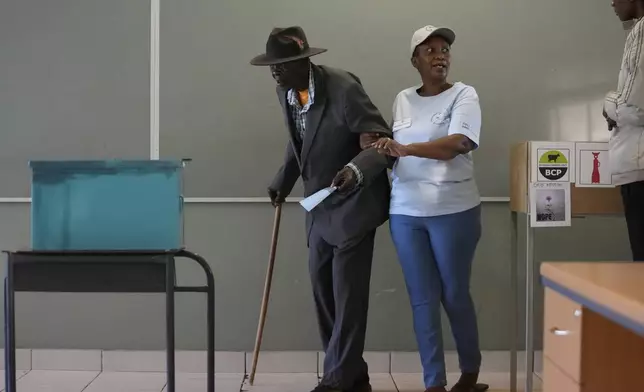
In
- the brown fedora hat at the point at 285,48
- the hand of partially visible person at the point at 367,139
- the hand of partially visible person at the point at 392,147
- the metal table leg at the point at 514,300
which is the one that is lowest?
the metal table leg at the point at 514,300

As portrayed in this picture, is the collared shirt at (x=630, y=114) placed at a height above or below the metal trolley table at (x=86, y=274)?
above

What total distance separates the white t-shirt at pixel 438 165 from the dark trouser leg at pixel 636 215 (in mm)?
570

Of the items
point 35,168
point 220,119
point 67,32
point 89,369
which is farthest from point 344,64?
point 89,369

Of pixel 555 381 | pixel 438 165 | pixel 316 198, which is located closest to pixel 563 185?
pixel 438 165

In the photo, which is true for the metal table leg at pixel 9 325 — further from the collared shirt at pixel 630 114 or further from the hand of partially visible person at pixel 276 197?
the collared shirt at pixel 630 114

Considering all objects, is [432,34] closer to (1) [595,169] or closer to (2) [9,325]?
(1) [595,169]

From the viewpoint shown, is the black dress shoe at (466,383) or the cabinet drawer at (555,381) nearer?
the cabinet drawer at (555,381)

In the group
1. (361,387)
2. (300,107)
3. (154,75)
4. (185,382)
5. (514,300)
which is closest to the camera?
(300,107)

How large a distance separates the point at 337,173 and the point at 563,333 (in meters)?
1.36

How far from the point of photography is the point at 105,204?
2.11 meters

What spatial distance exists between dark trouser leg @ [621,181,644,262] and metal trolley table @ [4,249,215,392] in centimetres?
151

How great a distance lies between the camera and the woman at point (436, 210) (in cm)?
250

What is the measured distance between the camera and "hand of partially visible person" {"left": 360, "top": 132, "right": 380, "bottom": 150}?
2516 mm

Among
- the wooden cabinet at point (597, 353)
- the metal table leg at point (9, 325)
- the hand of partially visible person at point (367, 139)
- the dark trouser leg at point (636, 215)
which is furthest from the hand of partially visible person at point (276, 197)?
the wooden cabinet at point (597, 353)
